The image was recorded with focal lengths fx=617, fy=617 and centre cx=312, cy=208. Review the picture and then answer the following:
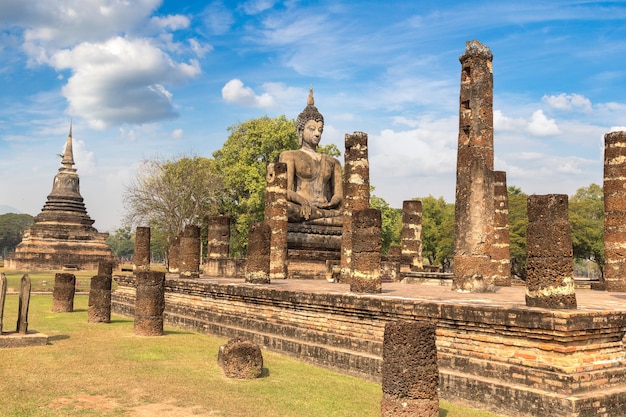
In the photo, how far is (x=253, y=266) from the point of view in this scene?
14.3 metres

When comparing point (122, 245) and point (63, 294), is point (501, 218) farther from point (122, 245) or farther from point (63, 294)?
point (122, 245)

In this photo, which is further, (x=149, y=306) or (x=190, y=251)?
(x=190, y=251)

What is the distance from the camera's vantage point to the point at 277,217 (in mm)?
18688

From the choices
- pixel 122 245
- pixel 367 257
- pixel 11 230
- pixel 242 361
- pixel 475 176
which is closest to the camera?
pixel 242 361

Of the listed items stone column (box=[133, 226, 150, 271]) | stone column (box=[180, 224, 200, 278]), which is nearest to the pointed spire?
stone column (box=[133, 226, 150, 271])

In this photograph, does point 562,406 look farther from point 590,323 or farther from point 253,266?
A: point 253,266

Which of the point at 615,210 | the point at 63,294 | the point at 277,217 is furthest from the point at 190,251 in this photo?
the point at 615,210

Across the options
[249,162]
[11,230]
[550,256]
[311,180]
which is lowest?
[550,256]

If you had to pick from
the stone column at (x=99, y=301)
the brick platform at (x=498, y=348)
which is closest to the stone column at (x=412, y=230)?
the stone column at (x=99, y=301)

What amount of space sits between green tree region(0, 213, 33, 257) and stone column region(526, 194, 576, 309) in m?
93.6

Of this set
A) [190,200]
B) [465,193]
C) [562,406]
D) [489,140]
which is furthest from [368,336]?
[190,200]

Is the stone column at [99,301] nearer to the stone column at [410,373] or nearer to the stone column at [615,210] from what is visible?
the stone column at [410,373]

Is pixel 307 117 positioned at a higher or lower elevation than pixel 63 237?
higher

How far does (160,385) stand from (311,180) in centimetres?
1461
